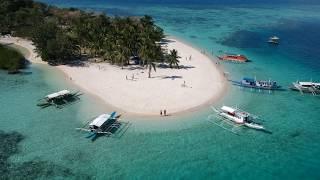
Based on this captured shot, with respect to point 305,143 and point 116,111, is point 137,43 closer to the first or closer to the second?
point 116,111

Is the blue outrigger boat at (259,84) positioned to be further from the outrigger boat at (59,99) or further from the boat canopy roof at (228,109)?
the outrigger boat at (59,99)

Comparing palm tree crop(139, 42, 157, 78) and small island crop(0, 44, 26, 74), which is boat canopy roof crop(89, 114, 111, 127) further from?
small island crop(0, 44, 26, 74)

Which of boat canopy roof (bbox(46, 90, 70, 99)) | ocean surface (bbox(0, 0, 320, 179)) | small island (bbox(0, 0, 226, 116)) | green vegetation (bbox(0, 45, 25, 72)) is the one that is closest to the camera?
ocean surface (bbox(0, 0, 320, 179))

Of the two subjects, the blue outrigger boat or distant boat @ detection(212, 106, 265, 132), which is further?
the blue outrigger boat

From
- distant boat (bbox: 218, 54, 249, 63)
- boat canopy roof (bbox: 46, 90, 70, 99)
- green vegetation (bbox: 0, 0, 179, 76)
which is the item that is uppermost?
green vegetation (bbox: 0, 0, 179, 76)

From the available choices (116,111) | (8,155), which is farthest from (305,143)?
(8,155)

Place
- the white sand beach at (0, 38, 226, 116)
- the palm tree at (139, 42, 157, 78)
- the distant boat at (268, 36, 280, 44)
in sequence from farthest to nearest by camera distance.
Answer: the distant boat at (268, 36, 280, 44), the palm tree at (139, 42, 157, 78), the white sand beach at (0, 38, 226, 116)

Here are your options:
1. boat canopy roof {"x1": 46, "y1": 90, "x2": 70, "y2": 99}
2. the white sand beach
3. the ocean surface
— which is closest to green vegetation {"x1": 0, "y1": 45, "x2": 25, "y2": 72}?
the ocean surface
